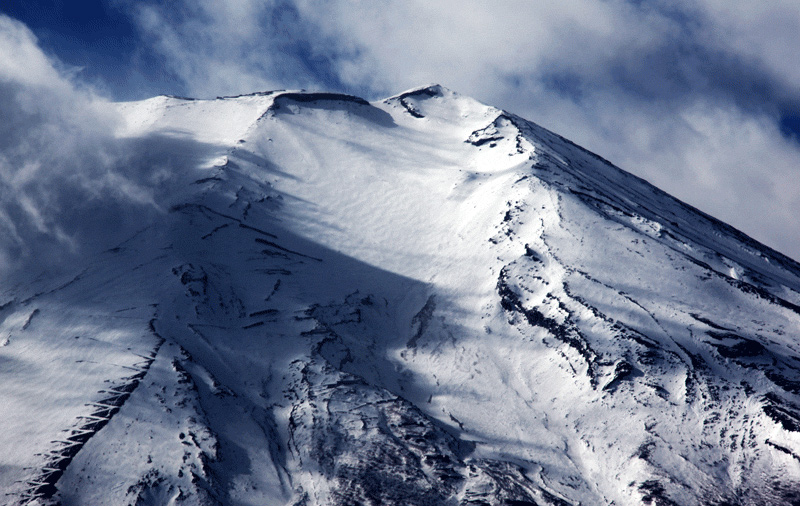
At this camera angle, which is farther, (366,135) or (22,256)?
(366,135)

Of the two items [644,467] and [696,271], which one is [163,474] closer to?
[644,467]

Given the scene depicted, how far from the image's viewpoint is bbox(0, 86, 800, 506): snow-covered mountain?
38281mm

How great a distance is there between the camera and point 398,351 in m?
51.6

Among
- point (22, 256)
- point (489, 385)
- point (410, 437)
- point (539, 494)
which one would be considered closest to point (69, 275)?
point (22, 256)

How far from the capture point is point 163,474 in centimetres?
3616

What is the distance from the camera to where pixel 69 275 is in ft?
173

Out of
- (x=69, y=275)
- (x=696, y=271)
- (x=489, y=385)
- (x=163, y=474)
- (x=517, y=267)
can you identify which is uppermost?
(x=696, y=271)

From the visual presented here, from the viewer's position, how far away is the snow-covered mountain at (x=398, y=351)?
1507 inches

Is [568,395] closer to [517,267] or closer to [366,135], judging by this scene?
[517,267]

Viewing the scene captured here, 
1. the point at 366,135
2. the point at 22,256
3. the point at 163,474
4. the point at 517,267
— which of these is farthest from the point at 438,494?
the point at 366,135

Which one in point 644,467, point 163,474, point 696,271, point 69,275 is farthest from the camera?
point 696,271

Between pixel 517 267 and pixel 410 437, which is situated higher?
pixel 517 267

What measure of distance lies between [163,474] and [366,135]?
192 ft

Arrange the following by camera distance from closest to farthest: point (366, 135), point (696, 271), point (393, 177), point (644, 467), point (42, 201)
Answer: point (644, 467)
point (696, 271)
point (42, 201)
point (393, 177)
point (366, 135)
